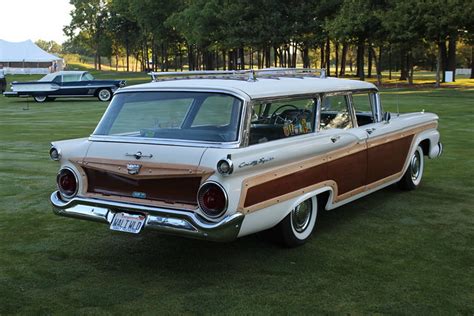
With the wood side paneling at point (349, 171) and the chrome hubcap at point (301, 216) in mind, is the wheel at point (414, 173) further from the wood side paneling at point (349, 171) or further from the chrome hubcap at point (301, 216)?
the chrome hubcap at point (301, 216)

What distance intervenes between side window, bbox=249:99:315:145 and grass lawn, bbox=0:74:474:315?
1.03 m

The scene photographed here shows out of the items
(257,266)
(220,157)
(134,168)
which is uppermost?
(220,157)

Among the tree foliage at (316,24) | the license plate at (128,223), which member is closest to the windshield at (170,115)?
the license plate at (128,223)

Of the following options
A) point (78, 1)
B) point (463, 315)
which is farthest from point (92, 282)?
point (78, 1)

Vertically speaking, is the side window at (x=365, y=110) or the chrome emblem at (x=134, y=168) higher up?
the side window at (x=365, y=110)

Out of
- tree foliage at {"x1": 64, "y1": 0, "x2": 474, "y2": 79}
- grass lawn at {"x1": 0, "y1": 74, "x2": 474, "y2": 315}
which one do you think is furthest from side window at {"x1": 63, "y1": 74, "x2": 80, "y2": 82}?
grass lawn at {"x1": 0, "y1": 74, "x2": 474, "y2": 315}

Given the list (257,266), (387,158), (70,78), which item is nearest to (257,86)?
(257,266)

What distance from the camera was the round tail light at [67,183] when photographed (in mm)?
4891

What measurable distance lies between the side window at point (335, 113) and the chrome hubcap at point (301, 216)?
833mm

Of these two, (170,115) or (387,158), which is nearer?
(170,115)

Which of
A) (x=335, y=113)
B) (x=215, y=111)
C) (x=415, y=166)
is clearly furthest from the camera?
(x=415, y=166)

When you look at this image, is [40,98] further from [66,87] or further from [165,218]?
[165,218]

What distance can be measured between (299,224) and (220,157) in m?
1.35

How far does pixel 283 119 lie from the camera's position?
521cm
